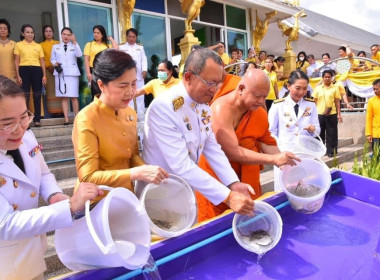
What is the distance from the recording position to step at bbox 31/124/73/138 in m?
4.14

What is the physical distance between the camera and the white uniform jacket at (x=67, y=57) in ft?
15.1

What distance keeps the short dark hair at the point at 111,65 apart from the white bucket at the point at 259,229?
2.58 ft

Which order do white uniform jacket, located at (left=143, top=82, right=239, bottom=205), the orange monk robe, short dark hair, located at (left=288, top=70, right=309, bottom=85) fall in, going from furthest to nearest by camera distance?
short dark hair, located at (left=288, top=70, right=309, bottom=85), the orange monk robe, white uniform jacket, located at (left=143, top=82, right=239, bottom=205)

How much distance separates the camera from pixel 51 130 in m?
4.28

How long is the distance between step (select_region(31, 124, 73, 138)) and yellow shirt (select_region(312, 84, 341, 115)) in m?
4.13

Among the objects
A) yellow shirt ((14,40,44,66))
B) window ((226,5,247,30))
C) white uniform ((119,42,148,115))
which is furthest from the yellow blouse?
window ((226,5,247,30))

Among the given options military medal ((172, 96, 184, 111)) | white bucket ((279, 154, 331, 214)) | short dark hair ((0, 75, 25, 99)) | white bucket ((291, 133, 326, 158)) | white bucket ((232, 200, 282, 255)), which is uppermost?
short dark hair ((0, 75, 25, 99))

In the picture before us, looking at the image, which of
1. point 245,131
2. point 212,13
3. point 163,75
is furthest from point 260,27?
point 245,131

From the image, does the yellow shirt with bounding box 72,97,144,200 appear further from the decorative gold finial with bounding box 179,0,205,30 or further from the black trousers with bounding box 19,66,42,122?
the decorative gold finial with bounding box 179,0,205,30

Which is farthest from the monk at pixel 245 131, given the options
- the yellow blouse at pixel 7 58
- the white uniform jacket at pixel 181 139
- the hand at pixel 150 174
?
the yellow blouse at pixel 7 58

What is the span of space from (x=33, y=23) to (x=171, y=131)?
5616mm

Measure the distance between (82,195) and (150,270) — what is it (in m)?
0.34

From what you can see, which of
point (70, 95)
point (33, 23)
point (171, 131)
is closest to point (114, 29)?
point (33, 23)

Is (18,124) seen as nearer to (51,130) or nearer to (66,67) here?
(51,130)
